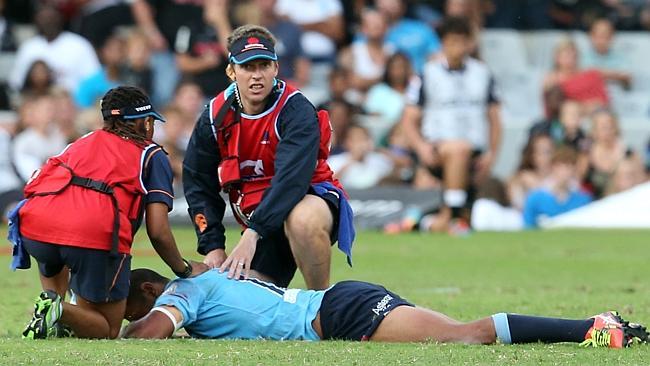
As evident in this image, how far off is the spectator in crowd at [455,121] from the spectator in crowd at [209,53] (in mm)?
3215

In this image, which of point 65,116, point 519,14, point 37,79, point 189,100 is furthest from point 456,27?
point 519,14

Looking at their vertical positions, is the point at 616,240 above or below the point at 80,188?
below

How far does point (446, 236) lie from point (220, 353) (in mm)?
9847

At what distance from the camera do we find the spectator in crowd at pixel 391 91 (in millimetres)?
19875

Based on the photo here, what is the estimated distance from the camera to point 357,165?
59.2 ft

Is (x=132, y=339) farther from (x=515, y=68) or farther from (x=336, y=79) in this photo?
(x=515, y=68)

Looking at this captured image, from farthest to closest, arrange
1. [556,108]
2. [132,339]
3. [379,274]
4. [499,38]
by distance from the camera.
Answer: [499,38], [556,108], [379,274], [132,339]

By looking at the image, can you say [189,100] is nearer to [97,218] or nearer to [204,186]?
[204,186]

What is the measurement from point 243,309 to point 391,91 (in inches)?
501

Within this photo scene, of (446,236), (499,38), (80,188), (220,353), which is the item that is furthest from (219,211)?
(499,38)

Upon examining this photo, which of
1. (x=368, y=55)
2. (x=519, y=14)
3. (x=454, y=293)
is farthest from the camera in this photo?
(x=519, y=14)

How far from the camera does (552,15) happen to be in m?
23.4

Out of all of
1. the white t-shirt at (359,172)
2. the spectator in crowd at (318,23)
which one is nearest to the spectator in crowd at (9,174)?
the white t-shirt at (359,172)

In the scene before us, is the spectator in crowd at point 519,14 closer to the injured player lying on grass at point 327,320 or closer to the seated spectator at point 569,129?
the seated spectator at point 569,129
